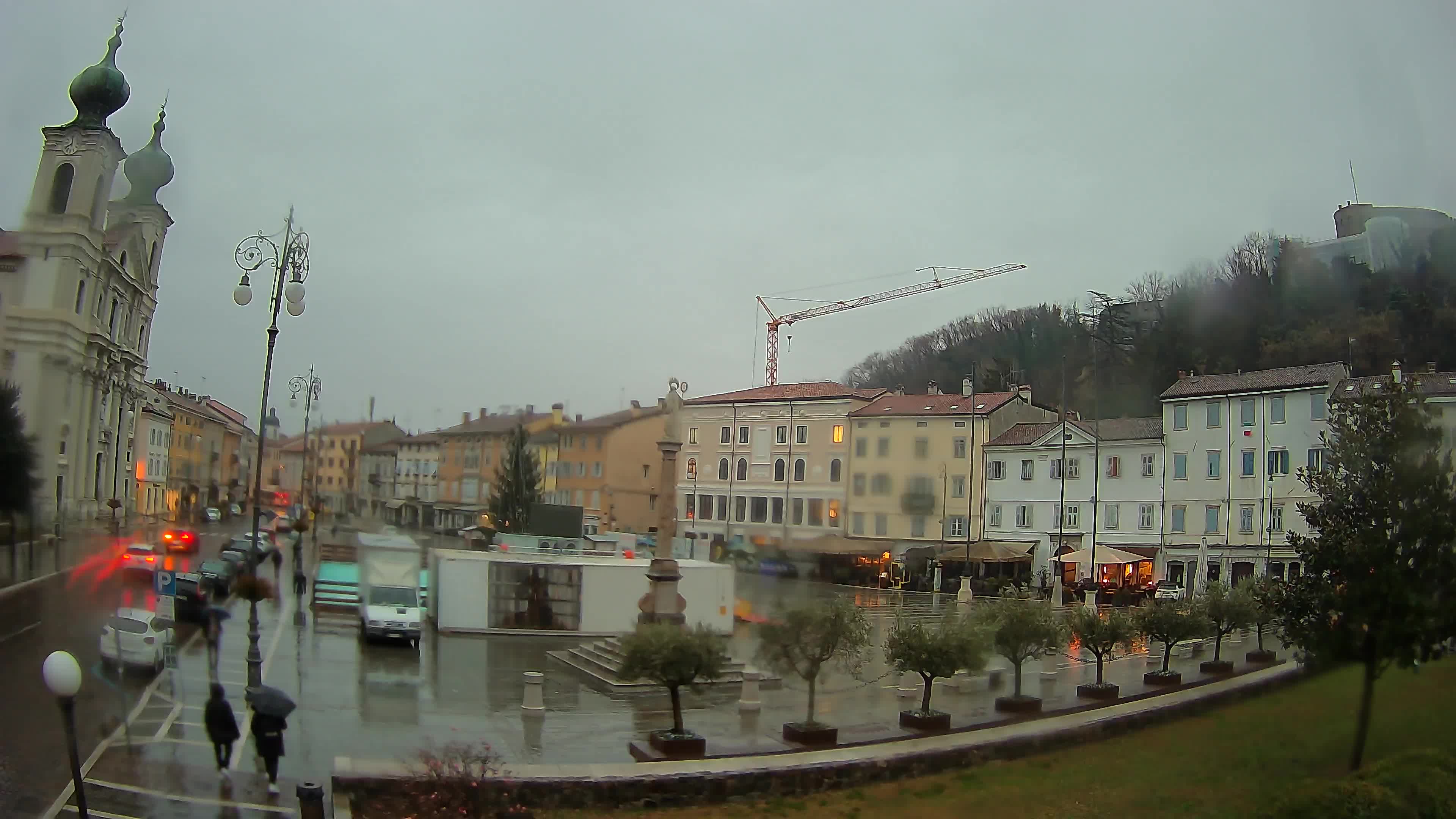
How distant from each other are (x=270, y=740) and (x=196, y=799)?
33.9 inches

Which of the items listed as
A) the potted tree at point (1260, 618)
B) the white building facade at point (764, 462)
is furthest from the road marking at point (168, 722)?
the potted tree at point (1260, 618)

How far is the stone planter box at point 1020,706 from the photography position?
48.1ft

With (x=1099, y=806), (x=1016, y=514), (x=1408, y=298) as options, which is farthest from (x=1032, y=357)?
(x=1099, y=806)

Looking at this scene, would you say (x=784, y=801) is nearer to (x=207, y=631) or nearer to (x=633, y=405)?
(x=207, y=631)

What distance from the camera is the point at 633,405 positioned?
83.9 ft

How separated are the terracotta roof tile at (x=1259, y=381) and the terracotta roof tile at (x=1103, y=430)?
1.36 meters

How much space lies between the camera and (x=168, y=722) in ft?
37.1

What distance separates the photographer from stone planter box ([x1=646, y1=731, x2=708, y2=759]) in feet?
37.2

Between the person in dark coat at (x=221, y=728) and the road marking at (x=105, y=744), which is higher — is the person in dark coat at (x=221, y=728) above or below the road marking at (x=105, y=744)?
above

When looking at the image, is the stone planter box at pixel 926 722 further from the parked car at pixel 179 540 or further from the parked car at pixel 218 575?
the parked car at pixel 218 575

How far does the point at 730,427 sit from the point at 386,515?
31.3 ft

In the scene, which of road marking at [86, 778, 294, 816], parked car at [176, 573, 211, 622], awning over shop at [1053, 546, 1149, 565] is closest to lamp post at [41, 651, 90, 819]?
road marking at [86, 778, 294, 816]

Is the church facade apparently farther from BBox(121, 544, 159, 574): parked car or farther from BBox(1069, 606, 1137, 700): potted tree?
BBox(1069, 606, 1137, 700): potted tree

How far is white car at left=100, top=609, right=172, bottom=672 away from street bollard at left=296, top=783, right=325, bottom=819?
574 centimetres
